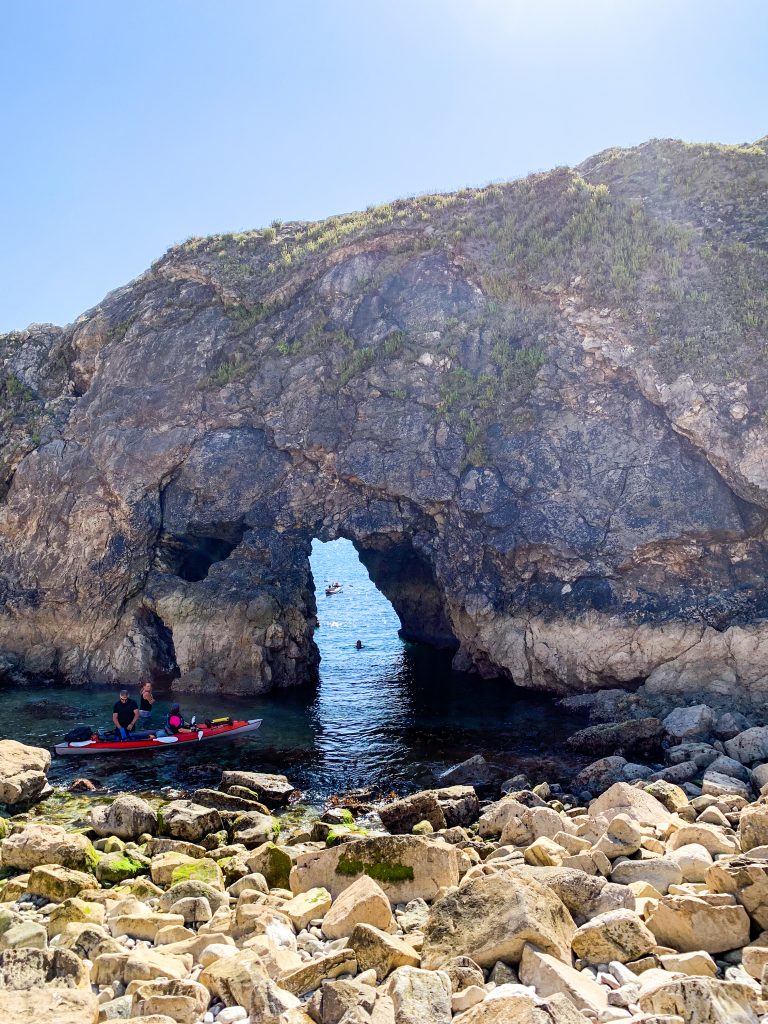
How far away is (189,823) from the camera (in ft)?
49.3

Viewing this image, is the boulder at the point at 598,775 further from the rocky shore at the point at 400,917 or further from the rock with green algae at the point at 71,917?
the rock with green algae at the point at 71,917

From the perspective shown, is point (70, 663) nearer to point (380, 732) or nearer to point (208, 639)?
point (208, 639)

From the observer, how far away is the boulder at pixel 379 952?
7836mm

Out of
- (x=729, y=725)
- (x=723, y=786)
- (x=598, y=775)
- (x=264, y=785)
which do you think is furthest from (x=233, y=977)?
(x=729, y=725)

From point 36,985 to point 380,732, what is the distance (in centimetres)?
1580

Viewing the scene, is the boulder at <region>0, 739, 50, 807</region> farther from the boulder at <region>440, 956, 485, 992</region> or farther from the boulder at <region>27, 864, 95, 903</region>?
the boulder at <region>440, 956, 485, 992</region>

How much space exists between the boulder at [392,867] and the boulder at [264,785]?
6487 mm

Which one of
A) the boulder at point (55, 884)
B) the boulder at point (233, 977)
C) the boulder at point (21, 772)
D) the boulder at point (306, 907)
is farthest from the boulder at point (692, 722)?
the boulder at point (21, 772)

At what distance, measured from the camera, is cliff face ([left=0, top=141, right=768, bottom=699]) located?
24.9 meters

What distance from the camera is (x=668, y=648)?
23797 mm

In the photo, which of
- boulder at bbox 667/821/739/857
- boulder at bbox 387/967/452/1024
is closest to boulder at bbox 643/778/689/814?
boulder at bbox 667/821/739/857

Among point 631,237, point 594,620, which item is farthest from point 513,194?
point 594,620

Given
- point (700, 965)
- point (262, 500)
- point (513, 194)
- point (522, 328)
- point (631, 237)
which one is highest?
point (513, 194)

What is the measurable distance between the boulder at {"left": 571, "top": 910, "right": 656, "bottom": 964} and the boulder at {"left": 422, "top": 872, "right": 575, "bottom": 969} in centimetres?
20
